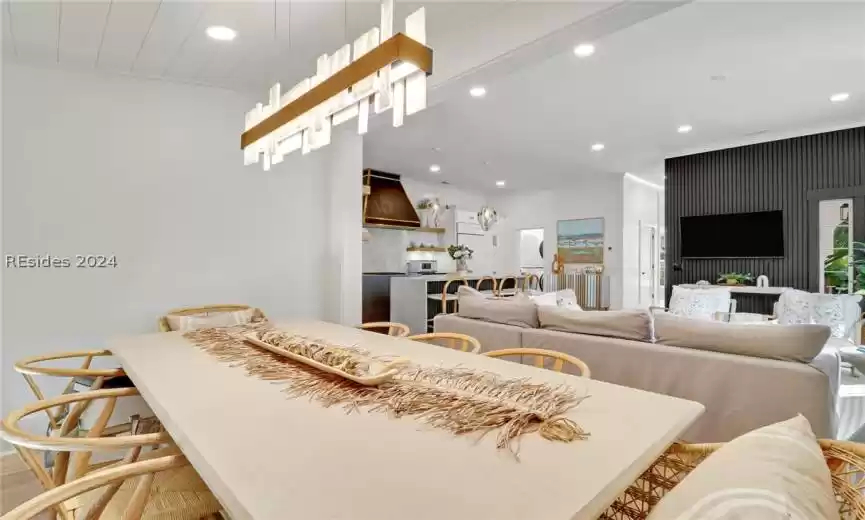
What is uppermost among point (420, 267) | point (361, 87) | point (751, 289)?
point (361, 87)

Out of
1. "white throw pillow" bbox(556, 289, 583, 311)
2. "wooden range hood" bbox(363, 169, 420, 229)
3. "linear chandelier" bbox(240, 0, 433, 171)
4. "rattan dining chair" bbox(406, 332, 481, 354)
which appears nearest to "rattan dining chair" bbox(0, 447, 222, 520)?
"rattan dining chair" bbox(406, 332, 481, 354)

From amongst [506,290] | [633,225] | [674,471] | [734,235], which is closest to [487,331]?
[674,471]

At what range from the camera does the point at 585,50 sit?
323cm

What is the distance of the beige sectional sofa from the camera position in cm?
202

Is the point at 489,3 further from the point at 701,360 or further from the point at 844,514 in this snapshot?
the point at 844,514

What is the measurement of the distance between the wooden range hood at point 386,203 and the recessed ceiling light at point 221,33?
13.3 feet

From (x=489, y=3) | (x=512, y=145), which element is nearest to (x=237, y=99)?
(x=489, y=3)

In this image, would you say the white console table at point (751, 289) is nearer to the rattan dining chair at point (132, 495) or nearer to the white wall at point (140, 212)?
the white wall at point (140, 212)

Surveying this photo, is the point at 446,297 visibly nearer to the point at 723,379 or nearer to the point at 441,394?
the point at 723,379

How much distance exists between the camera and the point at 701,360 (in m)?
2.29

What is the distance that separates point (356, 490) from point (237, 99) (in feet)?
12.7

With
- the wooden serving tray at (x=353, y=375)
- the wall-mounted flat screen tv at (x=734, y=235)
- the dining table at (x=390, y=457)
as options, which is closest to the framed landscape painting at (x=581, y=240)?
the wall-mounted flat screen tv at (x=734, y=235)

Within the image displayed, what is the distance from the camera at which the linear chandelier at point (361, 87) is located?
1560mm

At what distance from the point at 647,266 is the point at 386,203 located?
17.5ft
